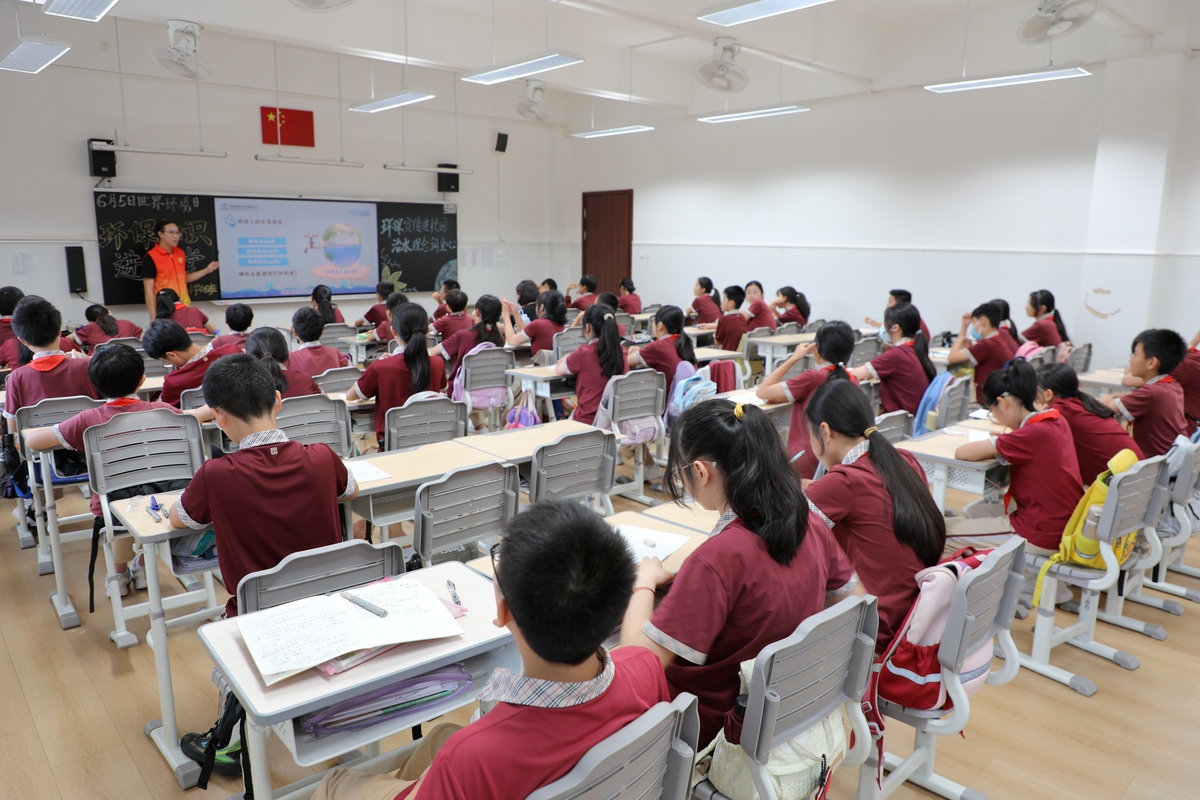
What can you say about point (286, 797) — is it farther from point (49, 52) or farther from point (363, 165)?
point (363, 165)

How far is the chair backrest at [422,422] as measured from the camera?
3.96 metres

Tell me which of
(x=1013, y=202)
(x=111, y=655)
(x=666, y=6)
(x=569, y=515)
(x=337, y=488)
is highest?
(x=666, y=6)

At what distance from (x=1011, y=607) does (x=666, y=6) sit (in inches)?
236

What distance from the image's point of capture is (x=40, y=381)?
12.6 ft

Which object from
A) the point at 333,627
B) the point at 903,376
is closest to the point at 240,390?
the point at 333,627

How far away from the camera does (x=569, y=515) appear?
1172 millimetres

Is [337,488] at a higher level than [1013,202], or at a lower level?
lower

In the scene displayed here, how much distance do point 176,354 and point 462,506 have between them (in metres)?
2.13

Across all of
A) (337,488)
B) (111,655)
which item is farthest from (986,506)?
(111,655)

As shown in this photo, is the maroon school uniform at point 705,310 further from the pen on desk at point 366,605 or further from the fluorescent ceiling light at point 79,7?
the pen on desk at point 366,605

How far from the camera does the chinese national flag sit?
9.73 m

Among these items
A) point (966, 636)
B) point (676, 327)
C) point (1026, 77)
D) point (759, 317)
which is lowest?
point (966, 636)

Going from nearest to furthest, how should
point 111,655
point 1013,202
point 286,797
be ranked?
point 286,797, point 111,655, point 1013,202

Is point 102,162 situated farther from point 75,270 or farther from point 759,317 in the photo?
point 759,317
